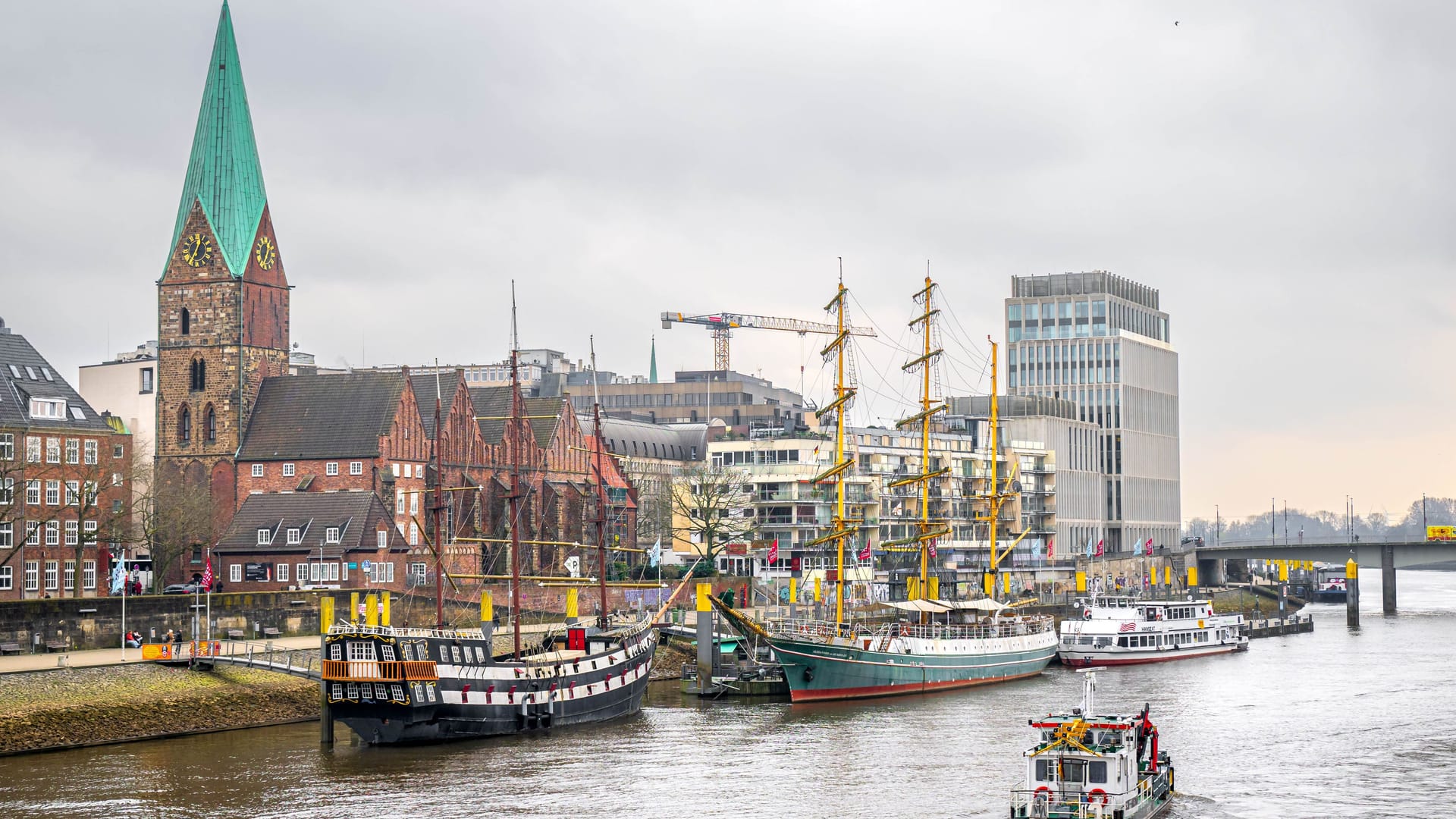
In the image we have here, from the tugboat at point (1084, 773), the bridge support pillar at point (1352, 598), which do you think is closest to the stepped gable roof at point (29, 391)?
the tugboat at point (1084, 773)

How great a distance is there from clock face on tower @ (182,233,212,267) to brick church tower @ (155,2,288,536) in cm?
6

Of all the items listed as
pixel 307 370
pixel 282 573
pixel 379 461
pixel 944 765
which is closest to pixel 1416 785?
pixel 944 765

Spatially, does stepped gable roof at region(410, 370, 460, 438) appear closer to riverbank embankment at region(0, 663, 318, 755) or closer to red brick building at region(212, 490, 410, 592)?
red brick building at region(212, 490, 410, 592)

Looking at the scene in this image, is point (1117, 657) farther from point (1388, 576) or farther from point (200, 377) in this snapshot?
point (1388, 576)

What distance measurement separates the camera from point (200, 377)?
14275cm

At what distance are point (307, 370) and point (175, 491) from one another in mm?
61784

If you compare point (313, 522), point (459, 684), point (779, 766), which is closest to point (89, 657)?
point (459, 684)

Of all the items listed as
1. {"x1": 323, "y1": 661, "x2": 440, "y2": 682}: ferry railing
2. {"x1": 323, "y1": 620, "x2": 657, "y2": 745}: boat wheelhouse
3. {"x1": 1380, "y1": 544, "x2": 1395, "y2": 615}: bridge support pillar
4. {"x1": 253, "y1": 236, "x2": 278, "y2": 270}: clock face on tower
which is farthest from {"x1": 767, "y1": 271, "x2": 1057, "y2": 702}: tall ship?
{"x1": 1380, "y1": 544, "x2": 1395, "y2": 615}: bridge support pillar

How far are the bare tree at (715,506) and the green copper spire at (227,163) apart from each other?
3890 cm

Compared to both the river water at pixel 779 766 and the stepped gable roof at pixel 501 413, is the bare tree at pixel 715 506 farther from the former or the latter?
the river water at pixel 779 766

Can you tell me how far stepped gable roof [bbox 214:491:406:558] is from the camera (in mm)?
122375

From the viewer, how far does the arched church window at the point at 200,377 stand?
142 m

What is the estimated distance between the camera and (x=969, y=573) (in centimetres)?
18575

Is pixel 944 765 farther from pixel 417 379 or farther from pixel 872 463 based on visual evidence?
pixel 872 463
